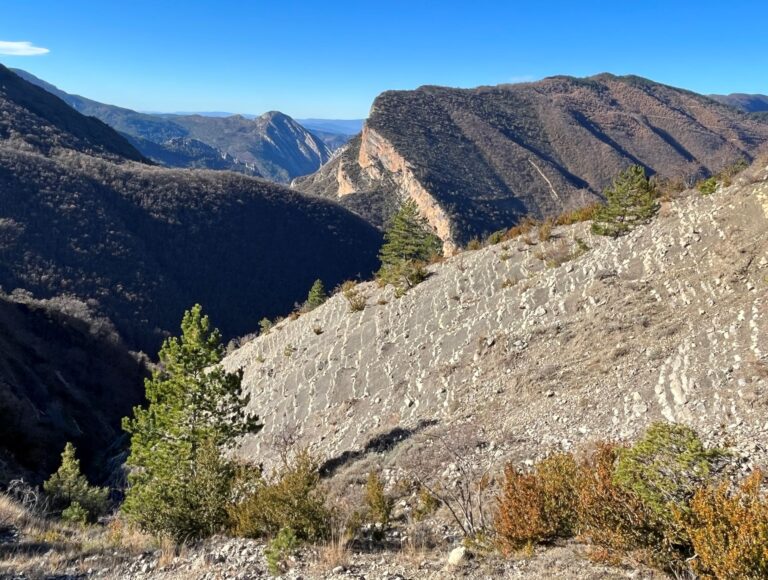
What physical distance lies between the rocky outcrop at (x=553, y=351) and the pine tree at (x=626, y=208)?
0.51m

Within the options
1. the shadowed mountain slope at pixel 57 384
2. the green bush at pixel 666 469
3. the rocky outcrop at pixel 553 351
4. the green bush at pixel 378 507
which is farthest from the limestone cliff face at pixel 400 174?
the green bush at pixel 666 469

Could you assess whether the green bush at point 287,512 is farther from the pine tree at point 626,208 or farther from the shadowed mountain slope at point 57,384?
the shadowed mountain slope at point 57,384

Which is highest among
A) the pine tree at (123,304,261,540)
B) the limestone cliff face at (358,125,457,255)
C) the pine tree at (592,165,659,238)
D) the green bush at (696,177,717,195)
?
the limestone cliff face at (358,125,457,255)

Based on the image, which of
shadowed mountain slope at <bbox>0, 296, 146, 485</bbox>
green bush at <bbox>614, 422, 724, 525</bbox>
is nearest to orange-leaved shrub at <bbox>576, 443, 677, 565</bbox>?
green bush at <bbox>614, 422, 724, 525</bbox>

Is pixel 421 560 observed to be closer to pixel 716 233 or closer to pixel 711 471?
pixel 711 471

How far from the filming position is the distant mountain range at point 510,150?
96.6 metres

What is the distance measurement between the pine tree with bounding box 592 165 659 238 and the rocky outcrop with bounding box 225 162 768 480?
0.51 metres

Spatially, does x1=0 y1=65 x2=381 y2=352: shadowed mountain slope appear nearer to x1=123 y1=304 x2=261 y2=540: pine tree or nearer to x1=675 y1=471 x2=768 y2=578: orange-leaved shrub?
x1=123 y1=304 x2=261 y2=540: pine tree

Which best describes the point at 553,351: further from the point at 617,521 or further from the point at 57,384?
the point at 57,384

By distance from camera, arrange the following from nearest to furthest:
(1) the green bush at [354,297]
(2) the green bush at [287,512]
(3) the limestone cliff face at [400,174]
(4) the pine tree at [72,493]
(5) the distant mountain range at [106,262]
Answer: (2) the green bush at [287,512] < (4) the pine tree at [72,493] < (1) the green bush at [354,297] < (5) the distant mountain range at [106,262] < (3) the limestone cliff face at [400,174]

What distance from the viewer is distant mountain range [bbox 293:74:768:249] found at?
96.6 m

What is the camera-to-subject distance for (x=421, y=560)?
5855 mm

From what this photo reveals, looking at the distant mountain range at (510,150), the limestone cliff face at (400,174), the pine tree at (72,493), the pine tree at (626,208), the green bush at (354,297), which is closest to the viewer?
the pine tree at (72,493)

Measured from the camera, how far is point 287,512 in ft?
22.1
